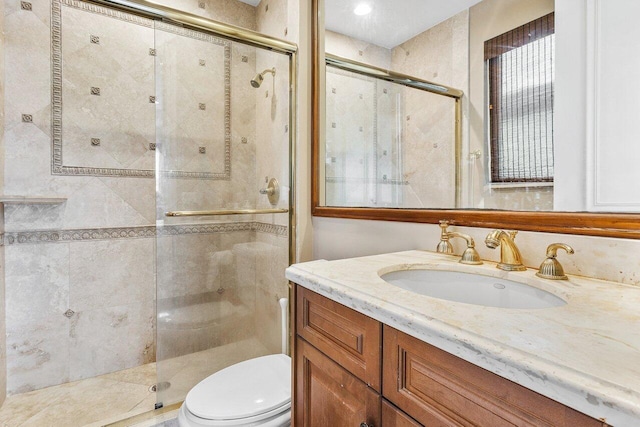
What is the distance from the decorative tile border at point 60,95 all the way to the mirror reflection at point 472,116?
620mm

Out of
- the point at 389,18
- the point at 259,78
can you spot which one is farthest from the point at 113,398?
the point at 389,18

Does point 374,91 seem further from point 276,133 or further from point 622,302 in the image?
point 622,302

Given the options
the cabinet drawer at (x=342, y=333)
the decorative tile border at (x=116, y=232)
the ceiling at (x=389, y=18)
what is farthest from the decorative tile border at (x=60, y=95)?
the cabinet drawer at (x=342, y=333)

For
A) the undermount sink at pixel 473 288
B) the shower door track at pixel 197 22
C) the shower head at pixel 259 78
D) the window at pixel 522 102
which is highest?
the shower door track at pixel 197 22

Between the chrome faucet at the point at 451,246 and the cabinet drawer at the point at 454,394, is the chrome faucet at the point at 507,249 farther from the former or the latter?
the cabinet drawer at the point at 454,394

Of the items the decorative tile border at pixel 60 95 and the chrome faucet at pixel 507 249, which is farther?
the decorative tile border at pixel 60 95

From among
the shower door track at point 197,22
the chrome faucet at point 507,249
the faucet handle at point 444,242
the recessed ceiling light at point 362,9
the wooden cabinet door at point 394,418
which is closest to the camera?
the wooden cabinet door at point 394,418

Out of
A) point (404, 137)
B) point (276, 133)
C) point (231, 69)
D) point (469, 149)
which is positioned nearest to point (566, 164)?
point (469, 149)

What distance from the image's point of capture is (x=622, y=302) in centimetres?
56

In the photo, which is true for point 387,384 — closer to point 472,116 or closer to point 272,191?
point 472,116

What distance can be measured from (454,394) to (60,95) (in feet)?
7.27

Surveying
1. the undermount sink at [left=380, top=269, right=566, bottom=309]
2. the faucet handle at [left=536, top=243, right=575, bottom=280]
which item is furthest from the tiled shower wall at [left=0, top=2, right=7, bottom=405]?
the faucet handle at [left=536, top=243, right=575, bottom=280]

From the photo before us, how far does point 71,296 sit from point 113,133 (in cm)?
95

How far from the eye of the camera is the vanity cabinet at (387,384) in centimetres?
39
